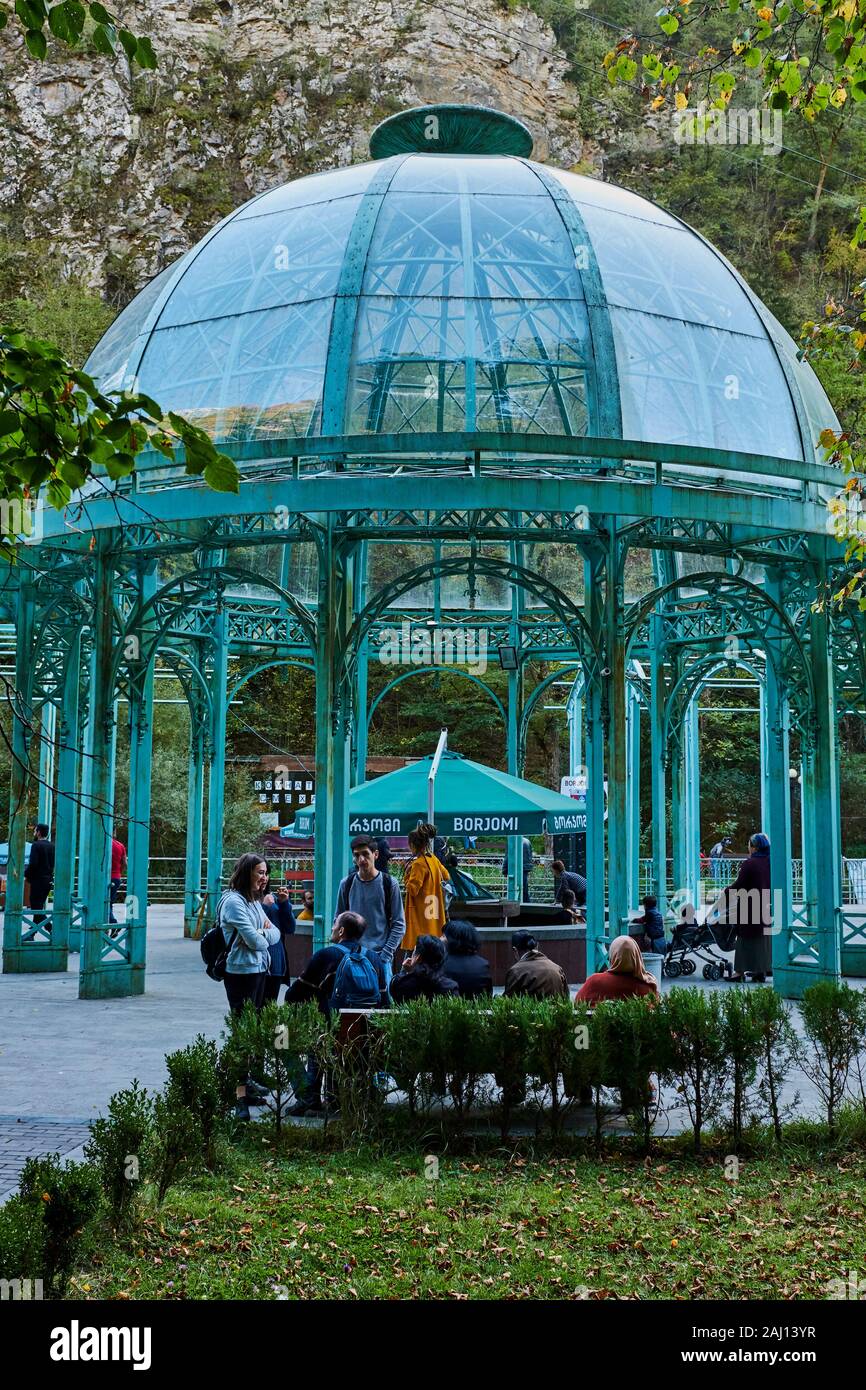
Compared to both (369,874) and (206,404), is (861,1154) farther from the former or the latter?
(206,404)

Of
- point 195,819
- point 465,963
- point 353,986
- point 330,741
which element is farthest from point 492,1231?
point 195,819

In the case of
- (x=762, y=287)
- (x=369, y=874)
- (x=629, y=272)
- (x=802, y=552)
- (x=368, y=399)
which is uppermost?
(x=762, y=287)

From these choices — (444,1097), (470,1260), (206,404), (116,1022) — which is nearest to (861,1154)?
(444,1097)

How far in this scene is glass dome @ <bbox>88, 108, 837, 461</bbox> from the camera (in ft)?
50.9

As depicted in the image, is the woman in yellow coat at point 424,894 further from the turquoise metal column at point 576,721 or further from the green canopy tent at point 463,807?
the turquoise metal column at point 576,721

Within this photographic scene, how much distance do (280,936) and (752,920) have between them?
8.56 m

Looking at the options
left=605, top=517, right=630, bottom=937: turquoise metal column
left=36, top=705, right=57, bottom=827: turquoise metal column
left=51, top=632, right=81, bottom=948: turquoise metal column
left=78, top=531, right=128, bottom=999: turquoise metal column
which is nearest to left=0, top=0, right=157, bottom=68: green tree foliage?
left=605, top=517, right=630, bottom=937: turquoise metal column

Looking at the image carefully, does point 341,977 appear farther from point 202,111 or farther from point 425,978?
point 202,111

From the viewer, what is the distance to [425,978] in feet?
32.9

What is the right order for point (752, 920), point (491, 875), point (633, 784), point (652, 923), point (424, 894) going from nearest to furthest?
point (424, 894) → point (752, 920) → point (652, 923) → point (633, 784) → point (491, 875)

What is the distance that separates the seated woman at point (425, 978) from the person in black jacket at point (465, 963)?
0.24 meters

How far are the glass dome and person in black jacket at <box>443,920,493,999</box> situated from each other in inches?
256

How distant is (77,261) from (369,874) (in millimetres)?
50522

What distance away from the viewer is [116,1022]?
14211 millimetres
